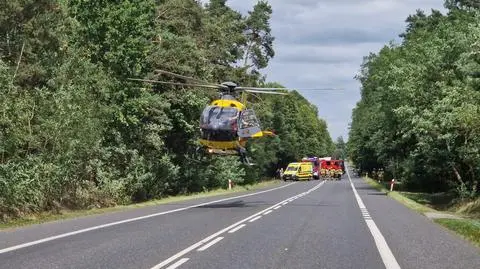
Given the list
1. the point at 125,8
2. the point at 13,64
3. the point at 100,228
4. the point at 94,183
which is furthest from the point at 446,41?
the point at 100,228

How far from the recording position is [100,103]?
28.6 m

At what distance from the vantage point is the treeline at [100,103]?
21.8 m

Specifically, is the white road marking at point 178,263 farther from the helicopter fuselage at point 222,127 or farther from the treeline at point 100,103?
the helicopter fuselage at point 222,127

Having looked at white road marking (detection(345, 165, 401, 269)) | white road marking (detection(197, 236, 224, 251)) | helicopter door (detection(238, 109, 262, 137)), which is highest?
helicopter door (detection(238, 109, 262, 137))

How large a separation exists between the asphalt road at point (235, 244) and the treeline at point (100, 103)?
4.16m

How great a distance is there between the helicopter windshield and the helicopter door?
0.43 metres

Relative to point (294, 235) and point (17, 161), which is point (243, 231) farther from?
point (17, 161)

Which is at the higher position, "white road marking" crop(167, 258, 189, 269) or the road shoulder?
the road shoulder

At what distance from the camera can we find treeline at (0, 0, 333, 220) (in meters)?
21.8

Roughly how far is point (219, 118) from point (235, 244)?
1439cm

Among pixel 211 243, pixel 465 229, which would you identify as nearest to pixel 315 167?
pixel 465 229

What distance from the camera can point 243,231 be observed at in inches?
614

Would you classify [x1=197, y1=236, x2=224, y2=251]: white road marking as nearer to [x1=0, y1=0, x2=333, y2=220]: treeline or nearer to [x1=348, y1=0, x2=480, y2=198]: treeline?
[x1=0, y1=0, x2=333, y2=220]: treeline

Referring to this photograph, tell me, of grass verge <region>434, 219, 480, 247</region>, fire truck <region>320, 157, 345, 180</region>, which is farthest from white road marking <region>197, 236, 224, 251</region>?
fire truck <region>320, 157, 345, 180</region>
